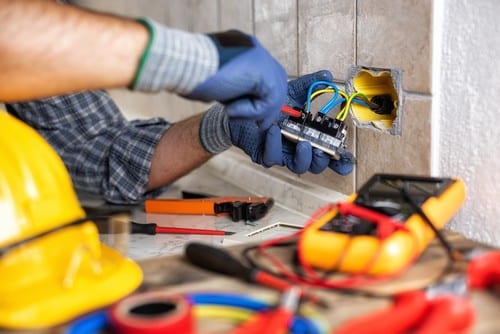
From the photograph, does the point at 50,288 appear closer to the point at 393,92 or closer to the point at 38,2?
the point at 38,2

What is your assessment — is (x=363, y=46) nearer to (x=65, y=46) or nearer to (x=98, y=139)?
(x=65, y=46)

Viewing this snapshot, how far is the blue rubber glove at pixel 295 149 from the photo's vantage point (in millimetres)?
892

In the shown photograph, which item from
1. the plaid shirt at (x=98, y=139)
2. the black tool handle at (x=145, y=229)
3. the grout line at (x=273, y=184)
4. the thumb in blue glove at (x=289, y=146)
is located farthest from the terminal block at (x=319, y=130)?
the plaid shirt at (x=98, y=139)

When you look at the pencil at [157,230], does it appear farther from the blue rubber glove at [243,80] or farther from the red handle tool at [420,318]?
the red handle tool at [420,318]

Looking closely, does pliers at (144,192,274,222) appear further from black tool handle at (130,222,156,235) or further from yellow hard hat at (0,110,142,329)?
yellow hard hat at (0,110,142,329)

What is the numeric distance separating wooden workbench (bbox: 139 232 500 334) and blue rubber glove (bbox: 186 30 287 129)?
0.17 m

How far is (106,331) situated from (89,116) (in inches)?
35.1

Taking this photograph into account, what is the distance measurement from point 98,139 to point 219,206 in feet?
1.23

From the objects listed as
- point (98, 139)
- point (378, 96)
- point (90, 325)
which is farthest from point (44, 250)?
point (98, 139)

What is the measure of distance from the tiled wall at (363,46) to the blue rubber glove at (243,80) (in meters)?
0.18

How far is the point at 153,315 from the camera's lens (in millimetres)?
468

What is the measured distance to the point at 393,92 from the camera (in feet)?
2.82

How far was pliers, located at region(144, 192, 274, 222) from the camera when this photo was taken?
985 millimetres

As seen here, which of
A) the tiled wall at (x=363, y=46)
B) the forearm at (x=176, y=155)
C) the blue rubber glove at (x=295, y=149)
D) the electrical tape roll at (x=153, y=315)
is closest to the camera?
the electrical tape roll at (x=153, y=315)
